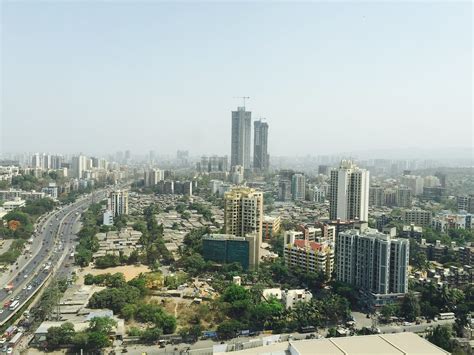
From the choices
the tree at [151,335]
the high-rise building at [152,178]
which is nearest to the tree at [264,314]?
the tree at [151,335]

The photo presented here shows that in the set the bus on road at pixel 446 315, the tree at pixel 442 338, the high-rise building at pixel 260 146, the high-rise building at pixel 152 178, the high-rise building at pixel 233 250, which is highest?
the high-rise building at pixel 260 146

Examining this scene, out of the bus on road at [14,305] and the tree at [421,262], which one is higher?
the tree at [421,262]

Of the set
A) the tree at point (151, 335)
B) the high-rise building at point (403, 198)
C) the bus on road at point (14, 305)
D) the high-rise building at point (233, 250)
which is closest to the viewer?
the tree at point (151, 335)

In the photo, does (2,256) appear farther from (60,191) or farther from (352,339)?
(60,191)

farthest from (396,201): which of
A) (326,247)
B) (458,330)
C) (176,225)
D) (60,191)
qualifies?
(60,191)

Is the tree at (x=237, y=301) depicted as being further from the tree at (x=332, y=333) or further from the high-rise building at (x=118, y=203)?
the high-rise building at (x=118, y=203)

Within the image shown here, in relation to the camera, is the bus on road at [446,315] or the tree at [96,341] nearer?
the tree at [96,341]

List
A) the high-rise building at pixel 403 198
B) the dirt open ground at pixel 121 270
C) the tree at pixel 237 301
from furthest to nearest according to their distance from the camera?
the high-rise building at pixel 403 198 → the dirt open ground at pixel 121 270 → the tree at pixel 237 301
